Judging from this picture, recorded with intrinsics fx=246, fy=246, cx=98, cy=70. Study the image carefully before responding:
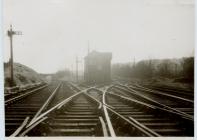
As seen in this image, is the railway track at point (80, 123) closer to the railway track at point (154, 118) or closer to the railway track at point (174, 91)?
the railway track at point (154, 118)

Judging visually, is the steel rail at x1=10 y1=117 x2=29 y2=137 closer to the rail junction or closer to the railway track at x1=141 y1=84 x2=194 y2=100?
the rail junction

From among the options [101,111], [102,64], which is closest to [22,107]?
[101,111]

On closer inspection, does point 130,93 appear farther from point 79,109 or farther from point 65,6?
point 65,6

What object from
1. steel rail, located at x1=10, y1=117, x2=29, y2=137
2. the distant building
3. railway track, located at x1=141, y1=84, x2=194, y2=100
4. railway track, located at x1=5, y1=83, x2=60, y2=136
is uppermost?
the distant building

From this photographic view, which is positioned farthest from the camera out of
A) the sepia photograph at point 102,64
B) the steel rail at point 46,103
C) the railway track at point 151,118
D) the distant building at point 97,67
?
the distant building at point 97,67

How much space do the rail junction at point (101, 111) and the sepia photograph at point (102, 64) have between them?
1 cm

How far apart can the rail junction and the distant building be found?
11 centimetres

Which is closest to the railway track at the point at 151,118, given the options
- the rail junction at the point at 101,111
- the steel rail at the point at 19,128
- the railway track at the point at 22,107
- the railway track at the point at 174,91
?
the rail junction at the point at 101,111

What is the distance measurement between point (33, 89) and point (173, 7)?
2177 millimetres

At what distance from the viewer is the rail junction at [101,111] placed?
9.21ft

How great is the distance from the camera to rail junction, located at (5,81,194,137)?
111 inches

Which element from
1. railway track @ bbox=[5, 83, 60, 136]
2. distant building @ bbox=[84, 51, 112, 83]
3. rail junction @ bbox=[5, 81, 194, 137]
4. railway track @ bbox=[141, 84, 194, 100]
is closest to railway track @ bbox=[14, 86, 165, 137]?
rail junction @ bbox=[5, 81, 194, 137]

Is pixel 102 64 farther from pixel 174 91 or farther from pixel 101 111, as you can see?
pixel 174 91

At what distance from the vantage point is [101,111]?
9.96ft
